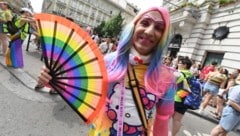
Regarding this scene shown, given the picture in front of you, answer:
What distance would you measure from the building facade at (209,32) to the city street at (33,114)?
28.6ft

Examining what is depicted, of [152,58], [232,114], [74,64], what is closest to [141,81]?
[152,58]

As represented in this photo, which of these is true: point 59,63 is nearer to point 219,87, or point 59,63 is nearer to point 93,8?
point 219,87

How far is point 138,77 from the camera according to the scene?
183 centimetres

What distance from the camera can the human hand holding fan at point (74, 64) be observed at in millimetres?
1567

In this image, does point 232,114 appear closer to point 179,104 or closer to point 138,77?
point 179,104

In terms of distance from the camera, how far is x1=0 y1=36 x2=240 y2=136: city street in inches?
181

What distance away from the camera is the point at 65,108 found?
19.8 feet

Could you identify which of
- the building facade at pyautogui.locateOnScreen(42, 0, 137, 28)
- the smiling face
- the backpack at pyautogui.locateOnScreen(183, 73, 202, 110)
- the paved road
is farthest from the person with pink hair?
the building facade at pyautogui.locateOnScreen(42, 0, 137, 28)

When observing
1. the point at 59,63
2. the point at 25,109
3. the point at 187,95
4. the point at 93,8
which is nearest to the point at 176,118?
the point at 187,95

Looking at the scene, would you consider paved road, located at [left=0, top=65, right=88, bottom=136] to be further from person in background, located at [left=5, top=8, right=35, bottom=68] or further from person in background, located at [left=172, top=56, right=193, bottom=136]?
person in background, located at [left=5, top=8, right=35, bottom=68]

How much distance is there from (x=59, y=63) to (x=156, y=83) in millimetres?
591

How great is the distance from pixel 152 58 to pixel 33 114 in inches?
153

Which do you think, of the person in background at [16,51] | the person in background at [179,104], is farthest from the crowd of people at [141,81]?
the person in background at [16,51]

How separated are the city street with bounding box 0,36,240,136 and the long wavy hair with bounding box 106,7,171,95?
2941mm
